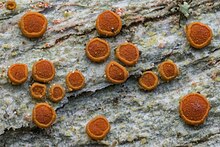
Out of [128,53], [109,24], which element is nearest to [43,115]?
[128,53]

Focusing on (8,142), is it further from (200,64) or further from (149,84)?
(200,64)

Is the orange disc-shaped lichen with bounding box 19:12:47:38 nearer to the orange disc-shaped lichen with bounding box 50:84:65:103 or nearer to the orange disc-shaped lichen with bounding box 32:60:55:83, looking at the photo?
the orange disc-shaped lichen with bounding box 32:60:55:83

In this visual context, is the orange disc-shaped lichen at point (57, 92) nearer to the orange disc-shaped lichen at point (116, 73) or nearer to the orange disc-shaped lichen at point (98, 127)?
the orange disc-shaped lichen at point (98, 127)

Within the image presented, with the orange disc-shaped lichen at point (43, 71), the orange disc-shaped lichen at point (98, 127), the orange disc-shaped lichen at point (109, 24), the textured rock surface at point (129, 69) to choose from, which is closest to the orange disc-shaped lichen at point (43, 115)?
the textured rock surface at point (129, 69)

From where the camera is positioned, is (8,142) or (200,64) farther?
(200,64)

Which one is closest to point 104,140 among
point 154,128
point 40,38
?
point 154,128

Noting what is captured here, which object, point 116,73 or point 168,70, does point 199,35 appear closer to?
point 168,70

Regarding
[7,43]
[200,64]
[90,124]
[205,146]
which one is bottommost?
[205,146]
